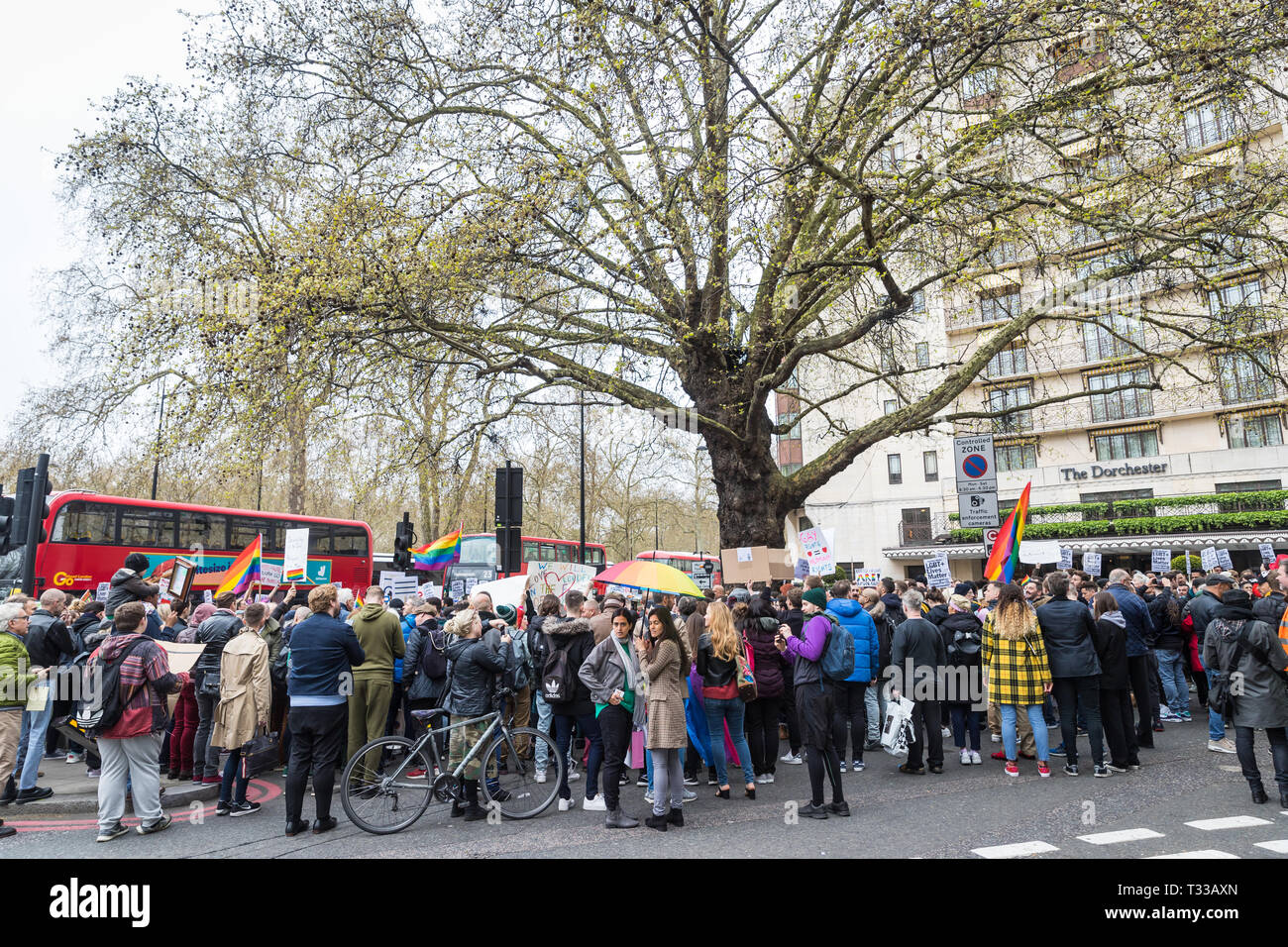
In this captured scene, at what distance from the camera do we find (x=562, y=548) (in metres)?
33.8

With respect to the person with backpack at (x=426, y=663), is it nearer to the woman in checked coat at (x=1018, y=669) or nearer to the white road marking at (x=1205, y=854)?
the woman in checked coat at (x=1018, y=669)

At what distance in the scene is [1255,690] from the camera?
21.2ft

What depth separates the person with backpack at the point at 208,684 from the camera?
7.74 m

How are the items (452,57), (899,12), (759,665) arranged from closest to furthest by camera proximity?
(759,665), (899,12), (452,57)

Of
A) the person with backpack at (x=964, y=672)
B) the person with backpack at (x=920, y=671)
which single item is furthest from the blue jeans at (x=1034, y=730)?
the person with backpack at (x=920, y=671)

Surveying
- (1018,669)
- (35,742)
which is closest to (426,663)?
(35,742)

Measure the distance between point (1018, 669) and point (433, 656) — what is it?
5.99m

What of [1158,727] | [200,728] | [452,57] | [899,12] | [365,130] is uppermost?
[452,57]

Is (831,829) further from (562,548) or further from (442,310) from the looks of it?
(562,548)

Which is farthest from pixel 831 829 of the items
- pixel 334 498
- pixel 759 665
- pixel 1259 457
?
pixel 1259 457

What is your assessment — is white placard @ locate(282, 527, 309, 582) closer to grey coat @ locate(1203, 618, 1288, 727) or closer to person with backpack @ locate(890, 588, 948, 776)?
person with backpack @ locate(890, 588, 948, 776)

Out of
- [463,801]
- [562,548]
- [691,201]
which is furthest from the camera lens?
[562,548]

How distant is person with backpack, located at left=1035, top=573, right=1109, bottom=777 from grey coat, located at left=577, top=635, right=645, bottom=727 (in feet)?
14.4

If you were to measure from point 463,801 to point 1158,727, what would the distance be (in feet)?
29.7
